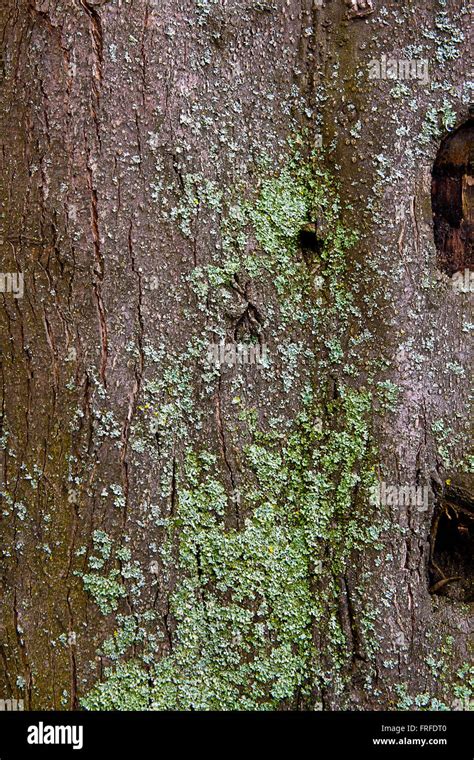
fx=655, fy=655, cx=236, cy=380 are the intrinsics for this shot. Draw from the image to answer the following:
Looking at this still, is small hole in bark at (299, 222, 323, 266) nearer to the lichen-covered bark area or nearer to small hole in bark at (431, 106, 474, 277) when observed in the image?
the lichen-covered bark area

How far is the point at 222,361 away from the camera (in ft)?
6.48

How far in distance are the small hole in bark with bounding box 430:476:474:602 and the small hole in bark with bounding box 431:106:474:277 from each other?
2.48ft

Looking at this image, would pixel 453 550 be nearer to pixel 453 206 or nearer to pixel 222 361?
pixel 222 361

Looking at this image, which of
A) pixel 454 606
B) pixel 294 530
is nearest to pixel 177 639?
pixel 294 530

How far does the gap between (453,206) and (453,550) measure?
1.09 meters

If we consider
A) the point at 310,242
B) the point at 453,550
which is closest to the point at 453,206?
the point at 310,242

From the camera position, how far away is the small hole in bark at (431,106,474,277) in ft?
6.72

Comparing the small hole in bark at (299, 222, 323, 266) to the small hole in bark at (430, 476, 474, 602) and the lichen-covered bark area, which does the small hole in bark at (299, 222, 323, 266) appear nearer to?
the lichen-covered bark area

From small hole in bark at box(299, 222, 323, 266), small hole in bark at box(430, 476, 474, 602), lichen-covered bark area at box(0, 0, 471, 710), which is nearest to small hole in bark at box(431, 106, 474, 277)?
lichen-covered bark area at box(0, 0, 471, 710)

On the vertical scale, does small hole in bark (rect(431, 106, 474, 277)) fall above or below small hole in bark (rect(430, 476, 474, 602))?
above

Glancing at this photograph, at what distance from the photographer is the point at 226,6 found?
1.97 metres

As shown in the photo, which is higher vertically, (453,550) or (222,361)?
(222,361)

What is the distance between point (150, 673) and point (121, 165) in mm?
1514

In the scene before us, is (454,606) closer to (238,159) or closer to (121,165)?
(238,159)
